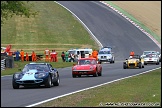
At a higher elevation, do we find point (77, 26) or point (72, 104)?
point (77, 26)

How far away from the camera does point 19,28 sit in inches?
3408

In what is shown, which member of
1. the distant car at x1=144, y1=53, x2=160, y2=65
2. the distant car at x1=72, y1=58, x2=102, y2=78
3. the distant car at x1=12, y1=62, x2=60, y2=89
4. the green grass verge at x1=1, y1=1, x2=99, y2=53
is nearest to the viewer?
the distant car at x1=12, y1=62, x2=60, y2=89

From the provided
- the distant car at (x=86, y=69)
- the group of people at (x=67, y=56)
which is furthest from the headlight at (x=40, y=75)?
the group of people at (x=67, y=56)

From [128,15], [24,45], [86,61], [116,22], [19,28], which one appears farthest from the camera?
[128,15]

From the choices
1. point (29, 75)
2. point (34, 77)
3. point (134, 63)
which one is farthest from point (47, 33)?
point (34, 77)

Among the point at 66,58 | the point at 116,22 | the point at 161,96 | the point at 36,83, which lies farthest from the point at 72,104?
the point at 116,22

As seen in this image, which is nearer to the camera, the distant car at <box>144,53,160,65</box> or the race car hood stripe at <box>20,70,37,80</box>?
the race car hood stripe at <box>20,70,37,80</box>

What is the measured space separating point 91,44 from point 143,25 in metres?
16.7

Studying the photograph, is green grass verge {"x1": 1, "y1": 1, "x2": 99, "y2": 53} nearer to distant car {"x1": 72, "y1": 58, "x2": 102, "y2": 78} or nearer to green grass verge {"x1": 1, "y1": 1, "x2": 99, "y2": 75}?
green grass verge {"x1": 1, "y1": 1, "x2": 99, "y2": 75}

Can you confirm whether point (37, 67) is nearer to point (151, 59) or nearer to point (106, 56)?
point (151, 59)

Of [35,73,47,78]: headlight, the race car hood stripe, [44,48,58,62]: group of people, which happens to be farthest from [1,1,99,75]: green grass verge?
[35,73,47,78]: headlight

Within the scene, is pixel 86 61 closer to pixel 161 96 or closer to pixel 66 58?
pixel 161 96

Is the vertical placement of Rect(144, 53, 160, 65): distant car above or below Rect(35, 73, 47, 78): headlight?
above

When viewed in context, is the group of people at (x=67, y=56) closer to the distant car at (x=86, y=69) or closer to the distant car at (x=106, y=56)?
the distant car at (x=106, y=56)
